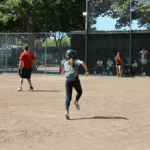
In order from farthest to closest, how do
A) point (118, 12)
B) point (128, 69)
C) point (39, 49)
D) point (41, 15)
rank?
point (41, 15), point (118, 12), point (39, 49), point (128, 69)

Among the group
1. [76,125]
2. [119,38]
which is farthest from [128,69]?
[76,125]

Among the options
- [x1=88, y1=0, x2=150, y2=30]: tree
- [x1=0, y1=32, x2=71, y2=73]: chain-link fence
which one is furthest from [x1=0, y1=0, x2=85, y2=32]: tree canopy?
[x1=88, y1=0, x2=150, y2=30]: tree

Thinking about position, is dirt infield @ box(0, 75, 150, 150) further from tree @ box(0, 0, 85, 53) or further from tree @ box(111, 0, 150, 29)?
tree @ box(0, 0, 85, 53)

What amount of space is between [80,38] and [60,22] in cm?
425

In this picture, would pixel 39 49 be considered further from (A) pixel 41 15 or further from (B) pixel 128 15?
(B) pixel 128 15

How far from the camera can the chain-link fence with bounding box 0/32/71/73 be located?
24.1 m

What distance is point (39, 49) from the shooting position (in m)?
24.8

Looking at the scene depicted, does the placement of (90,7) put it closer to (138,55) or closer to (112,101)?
(138,55)

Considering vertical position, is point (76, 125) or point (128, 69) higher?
point (128, 69)

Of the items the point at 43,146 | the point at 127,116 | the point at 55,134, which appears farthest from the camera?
the point at 127,116

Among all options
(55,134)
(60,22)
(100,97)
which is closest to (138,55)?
(60,22)

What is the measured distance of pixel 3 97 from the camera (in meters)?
11.2

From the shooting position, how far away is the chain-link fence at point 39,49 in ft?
79.2

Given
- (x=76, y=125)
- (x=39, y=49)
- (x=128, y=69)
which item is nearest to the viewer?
Result: (x=76, y=125)
